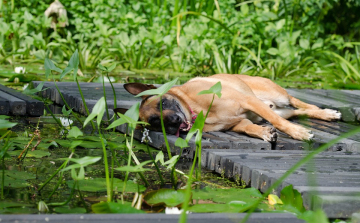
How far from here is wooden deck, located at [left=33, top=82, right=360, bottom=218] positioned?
7.61 feet

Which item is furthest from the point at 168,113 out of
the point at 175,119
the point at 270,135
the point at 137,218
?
the point at 137,218

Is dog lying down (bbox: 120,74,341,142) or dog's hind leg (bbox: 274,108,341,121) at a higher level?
dog lying down (bbox: 120,74,341,142)

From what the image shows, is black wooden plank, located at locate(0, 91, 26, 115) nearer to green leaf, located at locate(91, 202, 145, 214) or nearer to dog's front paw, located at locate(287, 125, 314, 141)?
dog's front paw, located at locate(287, 125, 314, 141)

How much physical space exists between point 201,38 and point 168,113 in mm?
5378

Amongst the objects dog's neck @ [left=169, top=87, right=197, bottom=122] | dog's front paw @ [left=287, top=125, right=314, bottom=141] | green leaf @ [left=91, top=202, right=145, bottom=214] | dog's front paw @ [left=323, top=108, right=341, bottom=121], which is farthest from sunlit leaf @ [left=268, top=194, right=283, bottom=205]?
dog's front paw @ [left=323, top=108, right=341, bottom=121]

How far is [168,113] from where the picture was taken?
13.1ft

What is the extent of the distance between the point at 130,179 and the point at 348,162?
4.12 ft

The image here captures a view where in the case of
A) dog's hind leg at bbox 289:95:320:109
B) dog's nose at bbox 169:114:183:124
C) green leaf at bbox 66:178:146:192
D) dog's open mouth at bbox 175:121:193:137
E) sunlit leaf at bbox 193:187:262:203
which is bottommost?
sunlit leaf at bbox 193:187:262:203

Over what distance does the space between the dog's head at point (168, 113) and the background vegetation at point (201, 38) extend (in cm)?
296

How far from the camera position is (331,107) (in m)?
5.18

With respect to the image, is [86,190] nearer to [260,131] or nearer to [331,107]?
[260,131]

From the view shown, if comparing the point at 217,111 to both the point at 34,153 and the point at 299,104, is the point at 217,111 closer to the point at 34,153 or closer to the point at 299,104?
the point at 299,104

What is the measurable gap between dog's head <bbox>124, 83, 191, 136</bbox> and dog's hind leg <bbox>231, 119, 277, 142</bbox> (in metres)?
0.41

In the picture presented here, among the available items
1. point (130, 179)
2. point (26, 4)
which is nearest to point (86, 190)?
point (130, 179)
